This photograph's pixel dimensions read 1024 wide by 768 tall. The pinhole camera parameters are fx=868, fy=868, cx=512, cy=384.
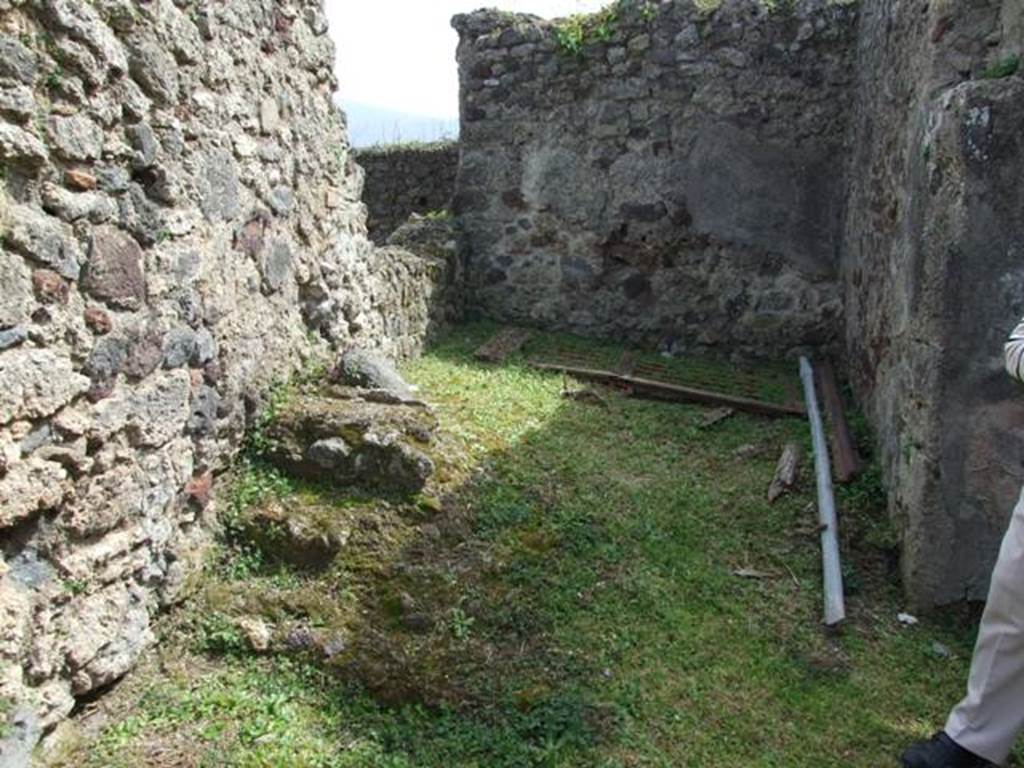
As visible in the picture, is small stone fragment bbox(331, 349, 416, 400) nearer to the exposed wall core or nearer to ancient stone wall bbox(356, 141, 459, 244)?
the exposed wall core

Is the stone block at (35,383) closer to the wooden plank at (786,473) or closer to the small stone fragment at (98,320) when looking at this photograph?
the small stone fragment at (98,320)

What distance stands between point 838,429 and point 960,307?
1659 millimetres

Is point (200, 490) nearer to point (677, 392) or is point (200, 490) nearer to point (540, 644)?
point (540, 644)

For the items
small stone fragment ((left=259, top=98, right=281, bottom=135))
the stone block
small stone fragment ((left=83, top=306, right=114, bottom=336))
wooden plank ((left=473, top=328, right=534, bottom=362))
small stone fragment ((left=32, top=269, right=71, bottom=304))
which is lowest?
wooden plank ((left=473, top=328, right=534, bottom=362))

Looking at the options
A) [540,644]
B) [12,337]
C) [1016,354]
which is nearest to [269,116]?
[12,337]

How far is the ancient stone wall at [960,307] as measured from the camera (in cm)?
310

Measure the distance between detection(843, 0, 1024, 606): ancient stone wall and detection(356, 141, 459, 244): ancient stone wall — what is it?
6.39m

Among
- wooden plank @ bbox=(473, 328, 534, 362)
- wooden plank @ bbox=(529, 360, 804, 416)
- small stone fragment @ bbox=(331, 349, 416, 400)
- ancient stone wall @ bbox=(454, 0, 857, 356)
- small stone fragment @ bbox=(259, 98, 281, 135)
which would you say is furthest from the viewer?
ancient stone wall @ bbox=(454, 0, 857, 356)

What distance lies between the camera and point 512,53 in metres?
6.57

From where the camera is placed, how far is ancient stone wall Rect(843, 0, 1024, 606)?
3098 mm

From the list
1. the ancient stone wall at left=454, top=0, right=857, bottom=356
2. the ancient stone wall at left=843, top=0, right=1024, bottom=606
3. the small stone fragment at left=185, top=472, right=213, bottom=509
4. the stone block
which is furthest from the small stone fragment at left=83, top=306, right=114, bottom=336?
the ancient stone wall at left=454, top=0, right=857, bottom=356

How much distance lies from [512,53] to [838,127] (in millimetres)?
2436

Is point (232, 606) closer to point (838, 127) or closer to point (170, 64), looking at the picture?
point (170, 64)

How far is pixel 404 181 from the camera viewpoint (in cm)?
970
